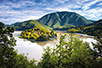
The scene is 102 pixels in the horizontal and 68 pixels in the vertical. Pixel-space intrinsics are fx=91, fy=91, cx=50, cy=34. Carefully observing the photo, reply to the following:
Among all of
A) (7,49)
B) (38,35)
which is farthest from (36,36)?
(7,49)

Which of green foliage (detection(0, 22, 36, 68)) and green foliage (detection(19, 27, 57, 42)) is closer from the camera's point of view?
green foliage (detection(0, 22, 36, 68))

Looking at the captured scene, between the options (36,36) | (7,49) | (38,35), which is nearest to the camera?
(7,49)

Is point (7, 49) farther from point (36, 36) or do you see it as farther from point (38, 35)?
point (38, 35)

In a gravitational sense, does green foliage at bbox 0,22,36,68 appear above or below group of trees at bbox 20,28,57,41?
above

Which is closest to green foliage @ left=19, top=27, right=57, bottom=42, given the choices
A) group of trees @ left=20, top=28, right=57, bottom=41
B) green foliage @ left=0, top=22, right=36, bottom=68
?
group of trees @ left=20, top=28, right=57, bottom=41

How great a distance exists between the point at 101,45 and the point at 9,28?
409 inches

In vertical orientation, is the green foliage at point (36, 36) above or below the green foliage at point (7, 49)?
below

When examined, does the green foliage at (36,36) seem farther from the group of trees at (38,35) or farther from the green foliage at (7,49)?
the green foliage at (7,49)

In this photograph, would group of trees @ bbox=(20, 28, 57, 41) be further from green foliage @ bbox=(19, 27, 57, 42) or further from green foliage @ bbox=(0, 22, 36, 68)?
green foliage @ bbox=(0, 22, 36, 68)

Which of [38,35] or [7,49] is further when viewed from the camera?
[38,35]

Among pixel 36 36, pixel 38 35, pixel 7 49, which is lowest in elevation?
pixel 36 36

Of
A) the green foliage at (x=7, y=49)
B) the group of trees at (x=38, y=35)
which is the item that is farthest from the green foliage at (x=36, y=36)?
the green foliage at (x=7, y=49)

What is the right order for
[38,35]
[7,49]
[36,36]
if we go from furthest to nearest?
[38,35]
[36,36]
[7,49]

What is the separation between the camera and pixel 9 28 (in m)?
9.90
